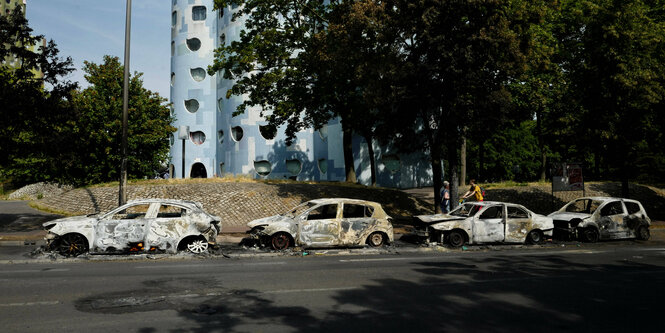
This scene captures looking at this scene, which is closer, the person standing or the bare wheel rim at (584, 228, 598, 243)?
the bare wheel rim at (584, 228, 598, 243)

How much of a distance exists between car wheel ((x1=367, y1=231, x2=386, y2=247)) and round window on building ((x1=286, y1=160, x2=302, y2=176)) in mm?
31329

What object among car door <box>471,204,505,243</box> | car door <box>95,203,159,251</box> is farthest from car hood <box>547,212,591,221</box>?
car door <box>95,203,159,251</box>

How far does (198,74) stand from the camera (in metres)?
52.2

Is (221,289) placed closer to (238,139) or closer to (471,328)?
(471,328)

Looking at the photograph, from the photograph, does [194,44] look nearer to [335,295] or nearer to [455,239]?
[455,239]

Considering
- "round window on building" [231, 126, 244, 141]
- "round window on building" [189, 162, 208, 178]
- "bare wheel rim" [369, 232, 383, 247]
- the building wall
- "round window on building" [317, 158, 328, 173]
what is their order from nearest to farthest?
Result: "bare wheel rim" [369, 232, 383, 247]
the building wall
"round window on building" [317, 158, 328, 173]
"round window on building" [231, 126, 244, 141]
"round window on building" [189, 162, 208, 178]

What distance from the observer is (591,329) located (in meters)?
5.79

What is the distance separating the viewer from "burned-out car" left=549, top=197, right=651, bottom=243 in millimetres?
15336

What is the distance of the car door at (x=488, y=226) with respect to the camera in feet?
45.9

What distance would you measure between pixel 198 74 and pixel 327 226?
4344 centimetres

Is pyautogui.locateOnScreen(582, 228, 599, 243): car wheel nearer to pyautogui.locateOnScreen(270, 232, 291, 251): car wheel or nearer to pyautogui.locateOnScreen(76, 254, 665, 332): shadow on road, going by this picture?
pyautogui.locateOnScreen(76, 254, 665, 332): shadow on road

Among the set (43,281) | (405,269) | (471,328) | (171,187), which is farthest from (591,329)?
(171,187)

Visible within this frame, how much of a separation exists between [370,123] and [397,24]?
5.97 metres

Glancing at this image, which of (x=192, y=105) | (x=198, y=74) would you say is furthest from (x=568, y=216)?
(x=198, y=74)
